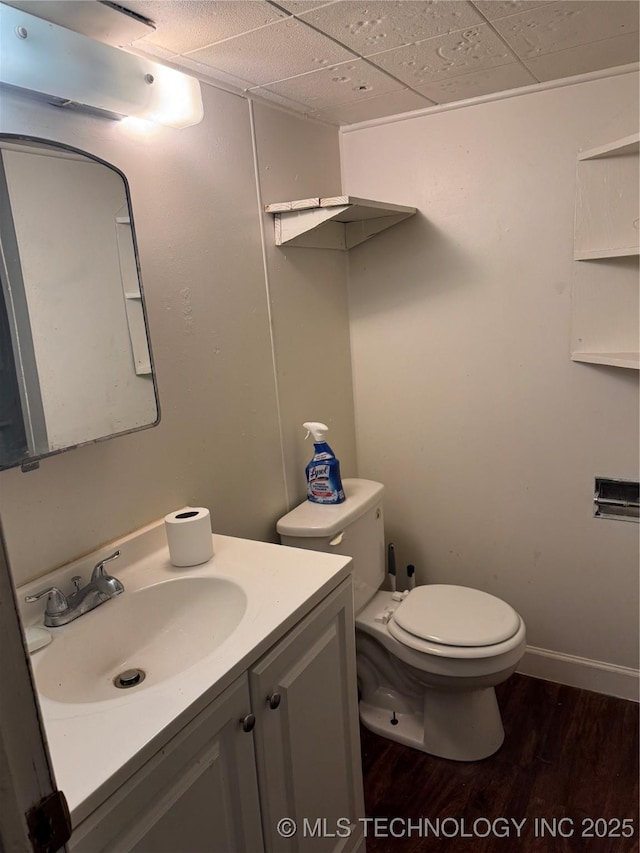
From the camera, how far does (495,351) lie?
80.2 inches

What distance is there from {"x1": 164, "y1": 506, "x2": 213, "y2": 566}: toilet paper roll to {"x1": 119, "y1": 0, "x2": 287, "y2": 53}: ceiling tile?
103 centimetres

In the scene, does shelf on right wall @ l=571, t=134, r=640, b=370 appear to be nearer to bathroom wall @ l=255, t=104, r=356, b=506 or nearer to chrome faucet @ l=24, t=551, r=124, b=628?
bathroom wall @ l=255, t=104, r=356, b=506

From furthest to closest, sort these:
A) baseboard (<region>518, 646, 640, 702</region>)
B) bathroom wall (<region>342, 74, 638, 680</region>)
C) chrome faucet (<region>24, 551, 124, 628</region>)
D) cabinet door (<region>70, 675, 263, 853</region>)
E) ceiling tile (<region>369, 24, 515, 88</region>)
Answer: baseboard (<region>518, 646, 640, 702</region>)
bathroom wall (<region>342, 74, 638, 680</region>)
ceiling tile (<region>369, 24, 515, 88</region>)
chrome faucet (<region>24, 551, 124, 628</region>)
cabinet door (<region>70, 675, 263, 853</region>)

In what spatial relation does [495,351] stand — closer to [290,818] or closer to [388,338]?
[388,338]

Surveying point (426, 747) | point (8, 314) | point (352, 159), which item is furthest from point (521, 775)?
point (352, 159)

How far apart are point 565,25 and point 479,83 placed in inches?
15.3

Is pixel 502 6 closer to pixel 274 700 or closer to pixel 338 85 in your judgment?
→ pixel 338 85

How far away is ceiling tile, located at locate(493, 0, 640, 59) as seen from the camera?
51.1 inches

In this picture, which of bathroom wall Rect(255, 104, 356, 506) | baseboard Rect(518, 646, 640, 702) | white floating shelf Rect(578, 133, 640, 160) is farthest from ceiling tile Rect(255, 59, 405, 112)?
baseboard Rect(518, 646, 640, 702)

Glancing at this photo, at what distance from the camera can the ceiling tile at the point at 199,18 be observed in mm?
1131

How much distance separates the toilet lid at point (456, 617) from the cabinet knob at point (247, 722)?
2.63ft

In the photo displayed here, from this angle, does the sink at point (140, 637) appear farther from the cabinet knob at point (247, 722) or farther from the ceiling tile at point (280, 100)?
the ceiling tile at point (280, 100)

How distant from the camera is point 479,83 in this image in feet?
5.73

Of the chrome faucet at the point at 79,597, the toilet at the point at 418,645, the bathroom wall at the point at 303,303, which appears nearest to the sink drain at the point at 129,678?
the chrome faucet at the point at 79,597
